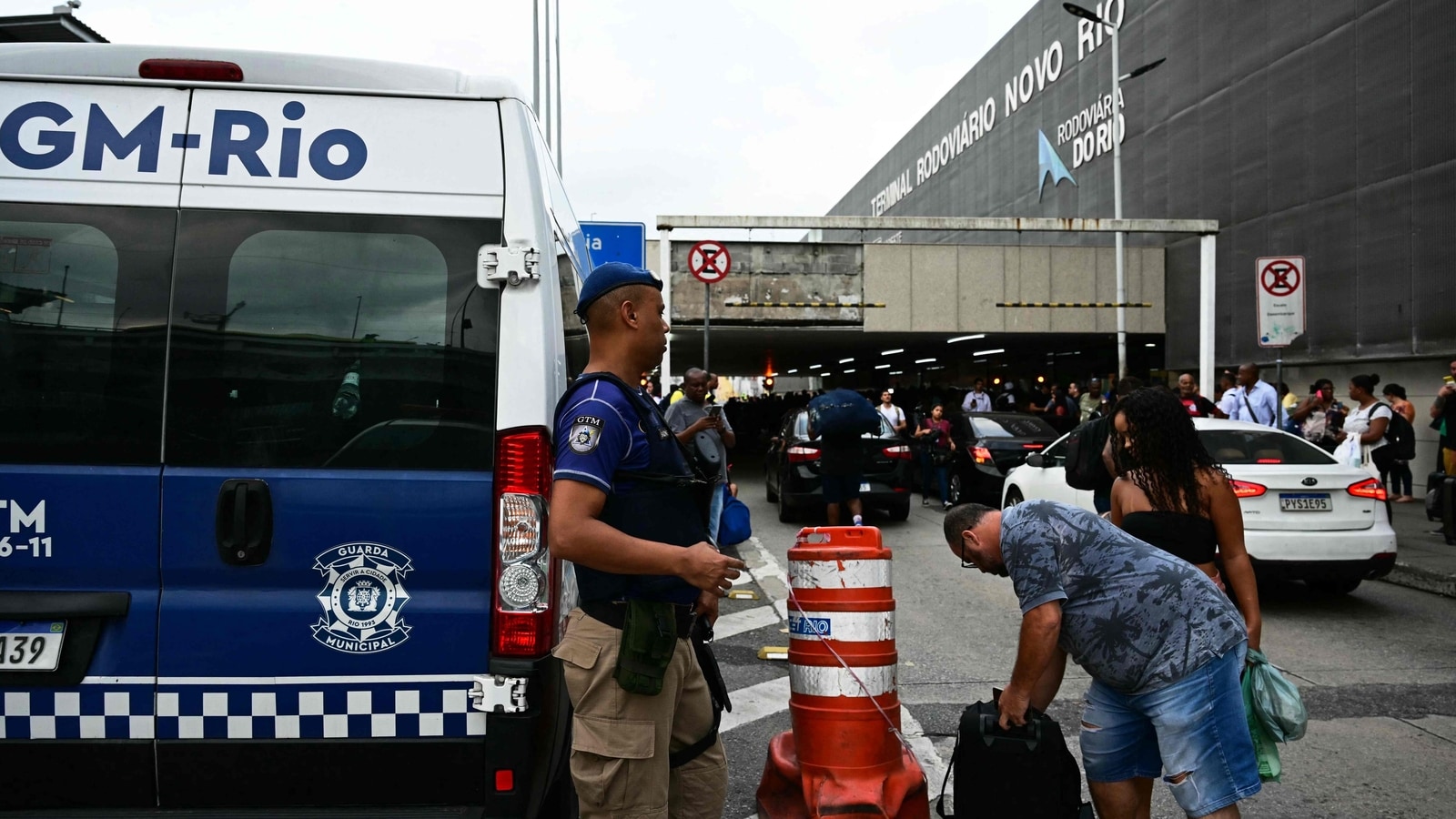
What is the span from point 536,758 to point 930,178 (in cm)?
4241

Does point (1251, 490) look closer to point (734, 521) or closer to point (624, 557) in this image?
point (734, 521)

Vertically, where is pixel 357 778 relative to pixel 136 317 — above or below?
below

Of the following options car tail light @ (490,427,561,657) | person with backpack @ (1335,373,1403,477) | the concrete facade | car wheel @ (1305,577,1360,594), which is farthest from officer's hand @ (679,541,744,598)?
the concrete facade

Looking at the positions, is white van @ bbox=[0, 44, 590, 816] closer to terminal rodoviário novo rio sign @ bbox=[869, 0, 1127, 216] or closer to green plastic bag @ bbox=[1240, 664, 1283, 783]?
green plastic bag @ bbox=[1240, 664, 1283, 783]

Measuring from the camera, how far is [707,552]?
2.55m

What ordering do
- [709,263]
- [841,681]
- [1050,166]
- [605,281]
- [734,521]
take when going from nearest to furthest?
[605,281] → [734,521] → [841,681] → [709,263] → [1050,166]

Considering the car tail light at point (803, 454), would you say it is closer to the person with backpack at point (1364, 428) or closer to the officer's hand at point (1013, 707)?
the person with backpack at point (1364, 428)

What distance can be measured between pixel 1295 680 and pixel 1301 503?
2.18 meters

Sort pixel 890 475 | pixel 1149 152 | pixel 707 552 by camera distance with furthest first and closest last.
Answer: pixel 1149 152 → pixel 890 475 → pixel 707 552

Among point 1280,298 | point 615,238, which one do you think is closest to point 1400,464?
point 1280,298

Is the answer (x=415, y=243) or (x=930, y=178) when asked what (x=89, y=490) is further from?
(x=930, y=178)

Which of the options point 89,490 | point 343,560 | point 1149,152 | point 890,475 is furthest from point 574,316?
point 1149,152

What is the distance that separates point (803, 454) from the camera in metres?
13.8

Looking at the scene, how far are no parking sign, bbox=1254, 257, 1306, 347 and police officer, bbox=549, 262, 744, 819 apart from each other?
33.4ft
